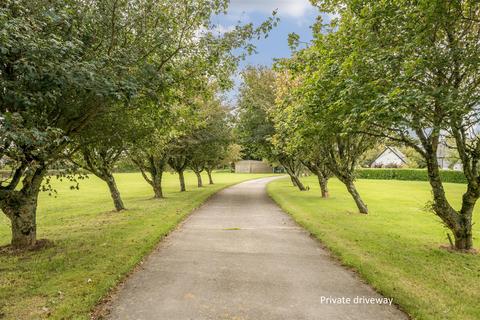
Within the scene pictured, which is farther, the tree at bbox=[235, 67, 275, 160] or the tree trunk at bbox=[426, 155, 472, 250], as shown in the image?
the tree at bbox=[235, 67, 275, 160]

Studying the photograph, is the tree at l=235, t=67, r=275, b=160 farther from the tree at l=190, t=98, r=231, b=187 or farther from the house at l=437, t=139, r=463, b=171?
the house at l=437, t=139, r=463, b=171

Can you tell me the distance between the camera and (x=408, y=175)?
5197cm

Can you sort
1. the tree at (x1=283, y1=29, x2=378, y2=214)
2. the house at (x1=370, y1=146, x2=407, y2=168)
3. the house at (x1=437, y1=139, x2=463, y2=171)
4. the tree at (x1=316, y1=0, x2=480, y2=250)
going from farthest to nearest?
the house at (x1=370, y1=146, x2=407, y2=168) < the house at (x1=437, y1=139, x2=463, y2=171) < the tree at (x1=283, y1=29, x2=378, y2=214) < the tree at (x1=316, y1=0, x2=480, y2=250)

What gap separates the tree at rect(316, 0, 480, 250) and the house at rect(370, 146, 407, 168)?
69.3 m

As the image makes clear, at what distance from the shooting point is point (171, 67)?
9.39 m

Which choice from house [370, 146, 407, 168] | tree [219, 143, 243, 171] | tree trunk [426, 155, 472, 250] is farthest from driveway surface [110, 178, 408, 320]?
house [370, 146, 407, 168]

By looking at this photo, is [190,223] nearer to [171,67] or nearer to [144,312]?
[171,67]

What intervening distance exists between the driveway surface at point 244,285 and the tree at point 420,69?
3547 mm

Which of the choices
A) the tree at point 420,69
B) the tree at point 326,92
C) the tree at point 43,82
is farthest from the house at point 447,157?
the tree at point 43,82

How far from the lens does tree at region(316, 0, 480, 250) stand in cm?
640

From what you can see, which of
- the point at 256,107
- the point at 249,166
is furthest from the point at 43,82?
the point at 249,166

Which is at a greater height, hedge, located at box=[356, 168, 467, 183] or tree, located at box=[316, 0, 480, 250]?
tree, located at box=[316, 0, 480, 250]

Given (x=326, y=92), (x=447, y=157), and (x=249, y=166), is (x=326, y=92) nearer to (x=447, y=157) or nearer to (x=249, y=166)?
(x=447, y=157)

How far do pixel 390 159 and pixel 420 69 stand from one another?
7935 cm
